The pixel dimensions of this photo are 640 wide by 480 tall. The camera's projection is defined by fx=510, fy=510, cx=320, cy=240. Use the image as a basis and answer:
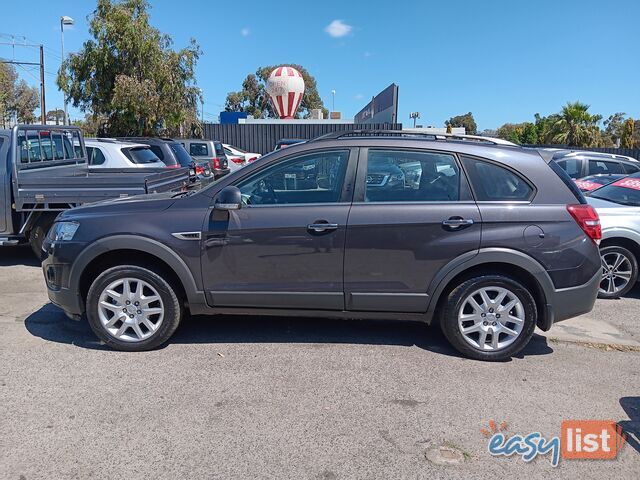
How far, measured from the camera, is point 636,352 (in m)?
4.53

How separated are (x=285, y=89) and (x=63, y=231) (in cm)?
Result: 2915

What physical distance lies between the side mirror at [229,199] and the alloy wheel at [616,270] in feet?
14.7

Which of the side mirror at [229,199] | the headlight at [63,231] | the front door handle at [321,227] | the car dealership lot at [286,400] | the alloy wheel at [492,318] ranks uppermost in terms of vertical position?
the side mirror at [229,199]

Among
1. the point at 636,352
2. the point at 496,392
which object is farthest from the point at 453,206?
the point at 636,352

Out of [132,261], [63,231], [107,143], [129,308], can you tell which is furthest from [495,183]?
[107,143]

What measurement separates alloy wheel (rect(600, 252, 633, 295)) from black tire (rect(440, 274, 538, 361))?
254cm

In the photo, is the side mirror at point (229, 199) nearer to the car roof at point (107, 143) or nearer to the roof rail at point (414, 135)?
the roof rail at point (414, 135)

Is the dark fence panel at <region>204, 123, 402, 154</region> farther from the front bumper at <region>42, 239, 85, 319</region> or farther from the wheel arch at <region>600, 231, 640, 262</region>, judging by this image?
the front bumper at <region>42, 239, 85, 319</region>

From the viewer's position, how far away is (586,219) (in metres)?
4.05

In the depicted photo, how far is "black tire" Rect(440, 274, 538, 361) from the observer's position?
13.3ft

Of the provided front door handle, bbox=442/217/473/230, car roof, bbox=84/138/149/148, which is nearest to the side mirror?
front door handle, bbox=442/217/473/230

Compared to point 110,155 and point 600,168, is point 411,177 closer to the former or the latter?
point 110,155

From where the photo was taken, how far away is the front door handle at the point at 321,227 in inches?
158

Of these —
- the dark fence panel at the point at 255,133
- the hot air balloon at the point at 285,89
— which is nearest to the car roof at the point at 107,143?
the dark fence panel at the point at 255,133
